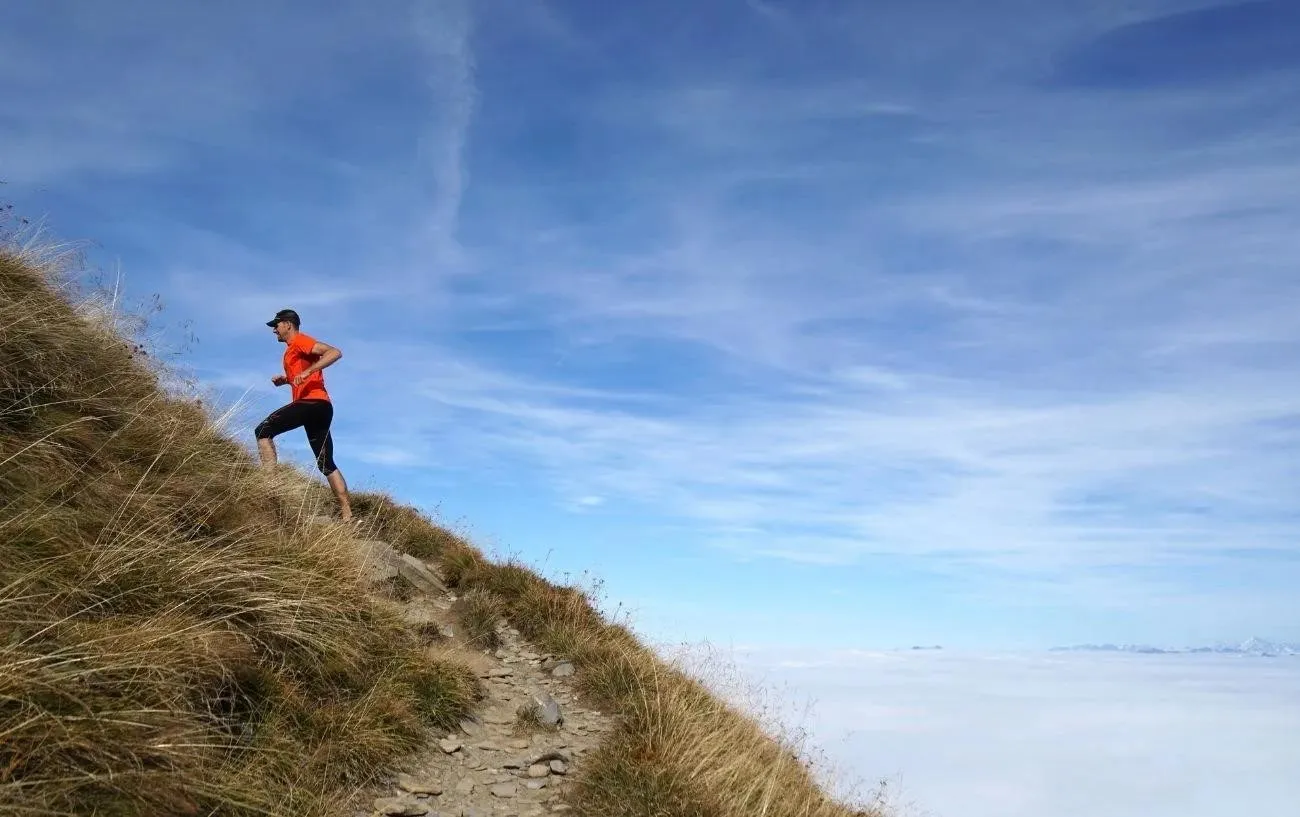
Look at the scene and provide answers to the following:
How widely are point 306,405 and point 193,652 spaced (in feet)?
17.7

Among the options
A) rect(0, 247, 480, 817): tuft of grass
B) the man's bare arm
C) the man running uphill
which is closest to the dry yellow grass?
rect(0, 247, 480, 817): tuft of grass

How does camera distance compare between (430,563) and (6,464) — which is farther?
(430,563)

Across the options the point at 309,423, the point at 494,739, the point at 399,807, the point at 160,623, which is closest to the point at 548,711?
the point at 494,739

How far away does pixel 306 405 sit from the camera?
10.5 meters

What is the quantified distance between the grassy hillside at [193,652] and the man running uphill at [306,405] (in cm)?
61

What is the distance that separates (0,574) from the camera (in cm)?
505

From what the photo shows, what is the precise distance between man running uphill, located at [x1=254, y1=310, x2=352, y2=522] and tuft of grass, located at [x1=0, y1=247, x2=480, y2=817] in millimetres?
923

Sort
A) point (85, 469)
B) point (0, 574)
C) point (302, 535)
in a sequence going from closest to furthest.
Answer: point (0, 574)
point (85, 469)
point (302, 535)

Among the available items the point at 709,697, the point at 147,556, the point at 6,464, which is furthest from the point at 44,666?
the point at 709,697

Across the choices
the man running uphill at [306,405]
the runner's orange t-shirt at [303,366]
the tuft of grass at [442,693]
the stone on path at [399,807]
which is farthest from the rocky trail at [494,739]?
the runner's orange t-shirt at [303,366]

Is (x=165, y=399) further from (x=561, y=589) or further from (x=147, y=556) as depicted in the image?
(x=561, y=589)

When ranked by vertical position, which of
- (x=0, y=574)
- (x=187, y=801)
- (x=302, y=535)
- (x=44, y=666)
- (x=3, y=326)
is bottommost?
(x=187, y=801)

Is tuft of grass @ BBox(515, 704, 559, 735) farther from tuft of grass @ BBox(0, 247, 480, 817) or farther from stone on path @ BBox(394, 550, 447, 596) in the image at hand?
stone on path @ BBox(394, 550, 447, 596)

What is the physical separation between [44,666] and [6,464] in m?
2.52
